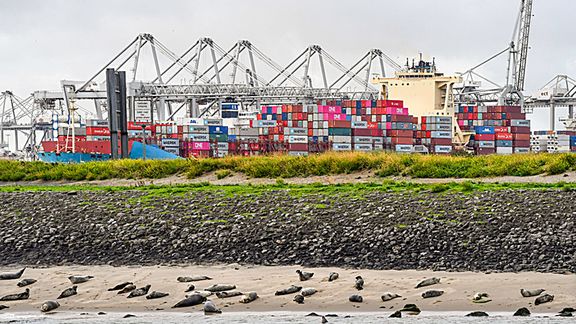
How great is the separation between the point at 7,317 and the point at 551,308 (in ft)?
24.8

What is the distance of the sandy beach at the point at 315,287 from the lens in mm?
12164

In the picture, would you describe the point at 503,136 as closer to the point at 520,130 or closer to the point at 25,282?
the point at 520,130

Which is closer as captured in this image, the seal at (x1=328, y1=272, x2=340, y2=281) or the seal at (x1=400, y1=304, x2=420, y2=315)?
the seal at (x1=400, y1=304, x2=420, y2=315)

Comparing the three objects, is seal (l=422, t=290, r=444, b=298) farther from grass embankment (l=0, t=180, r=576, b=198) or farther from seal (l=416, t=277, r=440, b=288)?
grass embankment (l=0, t=180, r=576, b=198)

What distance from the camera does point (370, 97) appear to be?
107 metres

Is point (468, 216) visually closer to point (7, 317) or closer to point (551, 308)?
point (551, 308)

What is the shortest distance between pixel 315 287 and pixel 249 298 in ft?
3.78

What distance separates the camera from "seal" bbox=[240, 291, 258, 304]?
12.6 meters

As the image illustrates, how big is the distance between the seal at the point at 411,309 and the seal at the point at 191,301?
2996 millimetres

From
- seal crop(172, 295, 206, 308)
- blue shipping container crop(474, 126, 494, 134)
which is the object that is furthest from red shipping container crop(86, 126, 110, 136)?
seal crop(172, 295, 206, 308)

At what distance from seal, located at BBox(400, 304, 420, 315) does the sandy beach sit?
0.68 feet

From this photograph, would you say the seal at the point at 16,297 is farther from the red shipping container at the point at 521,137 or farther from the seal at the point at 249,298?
the red shipping container at the point at 521,137

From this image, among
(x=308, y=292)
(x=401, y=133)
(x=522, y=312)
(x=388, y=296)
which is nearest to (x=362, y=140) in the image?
(x=401, y=133)

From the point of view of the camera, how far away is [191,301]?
12.6 metres
